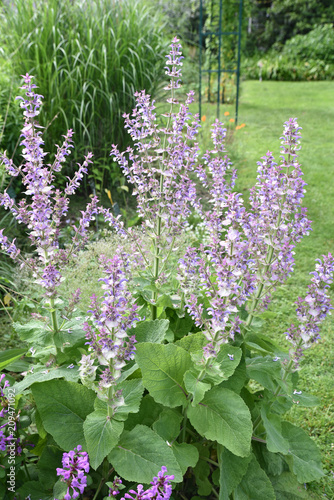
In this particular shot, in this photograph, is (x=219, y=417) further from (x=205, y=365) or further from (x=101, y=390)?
(x=101, y=390)

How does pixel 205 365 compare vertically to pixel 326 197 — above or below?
above

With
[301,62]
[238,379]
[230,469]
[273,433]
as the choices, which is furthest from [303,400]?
[301,62]

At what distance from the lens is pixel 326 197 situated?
6.21 meters

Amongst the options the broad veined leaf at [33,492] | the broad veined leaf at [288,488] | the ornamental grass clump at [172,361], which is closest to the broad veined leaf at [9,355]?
the ornamental grass clump at [172,361]

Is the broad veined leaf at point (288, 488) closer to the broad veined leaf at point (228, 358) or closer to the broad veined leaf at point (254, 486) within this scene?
the broad veined leaf at point (254, 486)

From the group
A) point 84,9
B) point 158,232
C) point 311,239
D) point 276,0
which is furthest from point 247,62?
point 158,232

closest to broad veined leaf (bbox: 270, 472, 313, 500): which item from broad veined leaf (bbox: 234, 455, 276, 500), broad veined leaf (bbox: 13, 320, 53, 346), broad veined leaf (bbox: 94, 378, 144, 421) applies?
broad veined leaf (bbox: 234, 455, 276, 500)

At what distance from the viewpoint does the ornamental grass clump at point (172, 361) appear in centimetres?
158

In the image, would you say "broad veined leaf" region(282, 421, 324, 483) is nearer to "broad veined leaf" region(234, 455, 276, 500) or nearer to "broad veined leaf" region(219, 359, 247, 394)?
"broad veined leaf" region(234, 455, 276, 500)

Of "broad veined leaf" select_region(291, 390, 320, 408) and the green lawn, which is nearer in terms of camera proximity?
"broad veined leaf" select_region(291, 390, 320, 408)

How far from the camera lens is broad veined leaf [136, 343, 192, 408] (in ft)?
5.83

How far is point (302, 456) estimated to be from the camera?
2094mm

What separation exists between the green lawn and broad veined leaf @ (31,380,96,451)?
994 millimetres

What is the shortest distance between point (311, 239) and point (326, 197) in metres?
1.25
